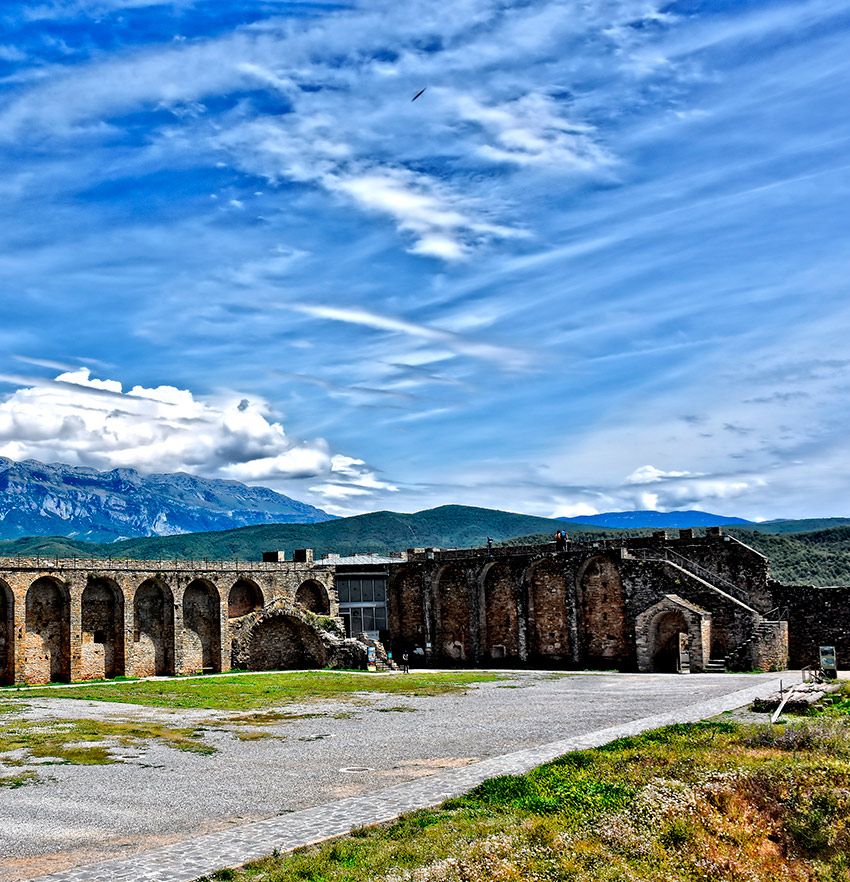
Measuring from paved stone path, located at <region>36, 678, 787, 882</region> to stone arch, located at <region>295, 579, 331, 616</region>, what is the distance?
36553 mm

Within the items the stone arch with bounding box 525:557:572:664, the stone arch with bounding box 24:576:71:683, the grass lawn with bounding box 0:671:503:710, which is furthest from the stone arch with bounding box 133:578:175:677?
the stone arch with bounding box 525:557:572:664

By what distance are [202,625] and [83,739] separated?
2821 cm

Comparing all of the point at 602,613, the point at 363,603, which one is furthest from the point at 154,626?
the point at 602,613

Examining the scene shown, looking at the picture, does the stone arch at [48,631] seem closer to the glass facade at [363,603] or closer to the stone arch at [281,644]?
the stone arch at [281,644]

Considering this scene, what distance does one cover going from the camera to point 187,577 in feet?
174

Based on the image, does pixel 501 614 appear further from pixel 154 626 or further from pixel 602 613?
pixel 154 626

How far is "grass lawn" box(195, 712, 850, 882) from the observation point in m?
12.7

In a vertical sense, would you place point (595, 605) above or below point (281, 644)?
above

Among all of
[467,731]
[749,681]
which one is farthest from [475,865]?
[749,681]

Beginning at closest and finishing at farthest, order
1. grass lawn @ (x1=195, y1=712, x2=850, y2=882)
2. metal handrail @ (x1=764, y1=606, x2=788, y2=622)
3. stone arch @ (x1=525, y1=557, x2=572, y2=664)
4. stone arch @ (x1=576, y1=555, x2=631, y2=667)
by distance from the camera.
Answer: grass lawn @ (x1=195, y1=712, x2=850, y2=882)
metal handrail @ (x1=764, y1=606, x2=788, y2=622)
stone arch @ (x1=576, y1=555, x2=631, y2=667)
stone arch @ (x1=525, y1=557, x2=572, y2=664)

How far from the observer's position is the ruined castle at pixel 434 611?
45000 mm

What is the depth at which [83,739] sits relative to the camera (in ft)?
86.4

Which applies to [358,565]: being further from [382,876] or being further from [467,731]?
[382,876]

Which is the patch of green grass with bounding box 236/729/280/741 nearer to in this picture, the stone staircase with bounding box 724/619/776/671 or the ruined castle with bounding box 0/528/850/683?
the ruined castle with bounding box 0/528/850/683
